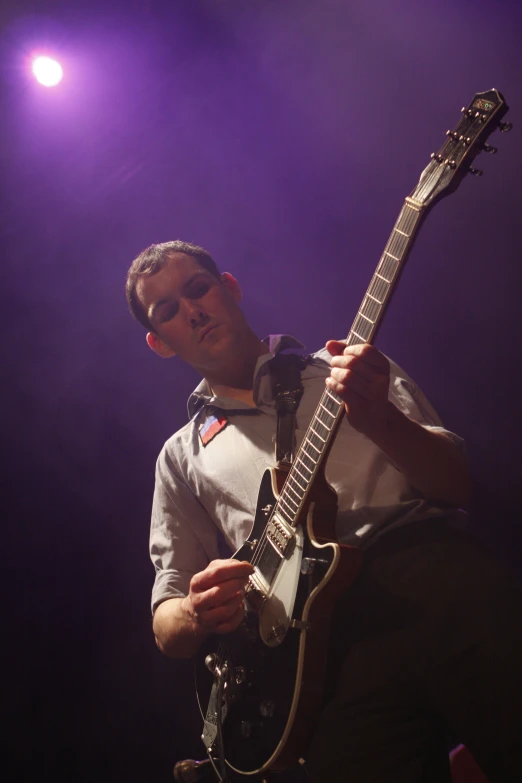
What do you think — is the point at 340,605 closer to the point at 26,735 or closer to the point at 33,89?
the point at 26,735

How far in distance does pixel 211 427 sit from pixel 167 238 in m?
1.50

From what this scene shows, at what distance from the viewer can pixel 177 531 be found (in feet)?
6.51

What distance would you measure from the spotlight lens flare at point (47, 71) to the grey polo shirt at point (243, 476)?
6.56 ft

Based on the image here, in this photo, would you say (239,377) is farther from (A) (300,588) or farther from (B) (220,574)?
(A) (300,588)

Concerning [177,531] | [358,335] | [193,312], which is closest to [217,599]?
[177,531]

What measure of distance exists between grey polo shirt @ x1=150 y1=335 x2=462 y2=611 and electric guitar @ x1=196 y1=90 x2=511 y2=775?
195 millimetres

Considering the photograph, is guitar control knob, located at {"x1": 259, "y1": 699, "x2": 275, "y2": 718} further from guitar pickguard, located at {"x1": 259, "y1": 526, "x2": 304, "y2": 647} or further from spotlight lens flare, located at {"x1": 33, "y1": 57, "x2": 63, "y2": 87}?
spotlight lens flare, located at {"x1": 33, "y1": 57, "x2": 63, "y2": 87}

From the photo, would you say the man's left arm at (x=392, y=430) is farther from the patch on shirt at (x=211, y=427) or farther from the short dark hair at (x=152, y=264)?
the short dark hair at (x=152, y=264)

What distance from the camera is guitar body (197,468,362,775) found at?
120 cm

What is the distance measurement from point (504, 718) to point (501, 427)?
151 centimetres

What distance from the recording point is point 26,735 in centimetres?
222

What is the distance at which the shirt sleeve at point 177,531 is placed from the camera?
75.3 inches

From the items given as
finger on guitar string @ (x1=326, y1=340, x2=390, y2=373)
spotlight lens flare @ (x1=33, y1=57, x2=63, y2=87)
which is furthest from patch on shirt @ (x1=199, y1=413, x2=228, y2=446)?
spotlight lens flare @ (x1=33, y1=57, x2=63, y2=87)

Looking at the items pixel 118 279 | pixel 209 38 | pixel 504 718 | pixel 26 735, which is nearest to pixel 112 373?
pixel 118 279
